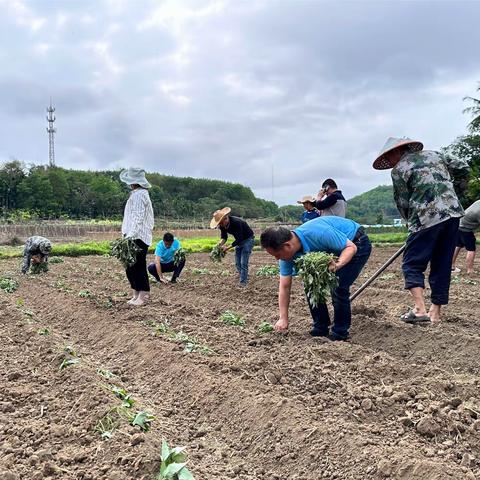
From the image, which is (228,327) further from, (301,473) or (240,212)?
(240,212)

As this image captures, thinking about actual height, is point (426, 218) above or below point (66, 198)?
below

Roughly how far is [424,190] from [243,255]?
4.98m

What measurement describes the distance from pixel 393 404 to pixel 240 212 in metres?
76.1

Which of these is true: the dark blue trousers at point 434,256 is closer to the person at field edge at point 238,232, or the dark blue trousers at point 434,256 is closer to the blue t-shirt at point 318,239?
the blue t-shirt at point 318,239

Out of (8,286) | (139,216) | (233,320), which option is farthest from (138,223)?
(8,286)

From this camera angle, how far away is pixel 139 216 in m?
7.03

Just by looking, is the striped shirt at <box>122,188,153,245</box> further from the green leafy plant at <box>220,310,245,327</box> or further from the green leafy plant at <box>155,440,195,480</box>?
the green leafy plant at <box>155,440,195,480</box>

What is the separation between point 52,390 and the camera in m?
3.80

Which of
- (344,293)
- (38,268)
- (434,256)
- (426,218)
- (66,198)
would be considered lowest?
(38,268)

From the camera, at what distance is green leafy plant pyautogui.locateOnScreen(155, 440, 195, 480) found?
2.29 m

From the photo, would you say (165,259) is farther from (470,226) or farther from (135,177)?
(470,226)

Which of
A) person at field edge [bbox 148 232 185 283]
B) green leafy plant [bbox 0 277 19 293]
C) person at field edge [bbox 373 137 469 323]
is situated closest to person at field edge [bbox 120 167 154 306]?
person at field edge [bbox 148 232 185 283]

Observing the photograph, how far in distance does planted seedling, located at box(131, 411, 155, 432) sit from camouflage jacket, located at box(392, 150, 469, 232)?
130 inches

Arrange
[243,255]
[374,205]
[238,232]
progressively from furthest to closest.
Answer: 1. [374,205]
2. [243,255]
3. [238,232]
